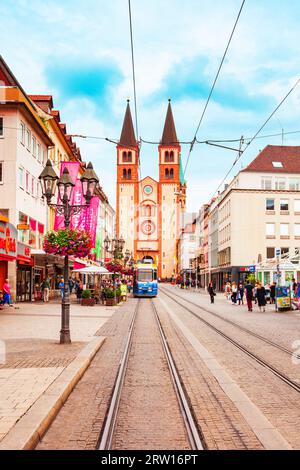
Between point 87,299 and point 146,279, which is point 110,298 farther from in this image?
point 146,279

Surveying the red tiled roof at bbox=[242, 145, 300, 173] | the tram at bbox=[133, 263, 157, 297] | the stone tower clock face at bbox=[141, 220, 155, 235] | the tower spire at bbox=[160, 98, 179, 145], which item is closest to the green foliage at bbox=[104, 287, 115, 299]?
the tram at bbox=[133, 263, 157, 297]

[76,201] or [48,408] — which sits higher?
[76,201]

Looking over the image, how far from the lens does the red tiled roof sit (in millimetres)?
65312

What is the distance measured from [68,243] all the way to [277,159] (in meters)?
54.5

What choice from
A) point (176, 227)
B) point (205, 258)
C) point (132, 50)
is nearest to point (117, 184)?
point (176, 227)

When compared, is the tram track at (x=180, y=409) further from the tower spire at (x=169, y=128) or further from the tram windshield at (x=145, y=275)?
the tower spire at (x=169, y=128)

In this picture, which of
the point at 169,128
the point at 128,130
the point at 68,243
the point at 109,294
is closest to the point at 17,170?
the point at 109,294

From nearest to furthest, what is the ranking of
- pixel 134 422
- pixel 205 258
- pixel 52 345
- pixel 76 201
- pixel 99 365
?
pixel 134 422
pixel 99 365
pixel 52 345
pixel 76 201
pixel 205 258

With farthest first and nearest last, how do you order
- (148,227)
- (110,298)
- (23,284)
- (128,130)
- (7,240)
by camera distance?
(148,227), (128,130), (23,284), (110,298), (7,240)

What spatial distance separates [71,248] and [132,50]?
5995mm

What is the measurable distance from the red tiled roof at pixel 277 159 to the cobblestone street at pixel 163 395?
52.3m

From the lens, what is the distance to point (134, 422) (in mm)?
6496

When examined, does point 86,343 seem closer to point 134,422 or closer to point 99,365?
point 99,365

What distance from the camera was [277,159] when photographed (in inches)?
2625
